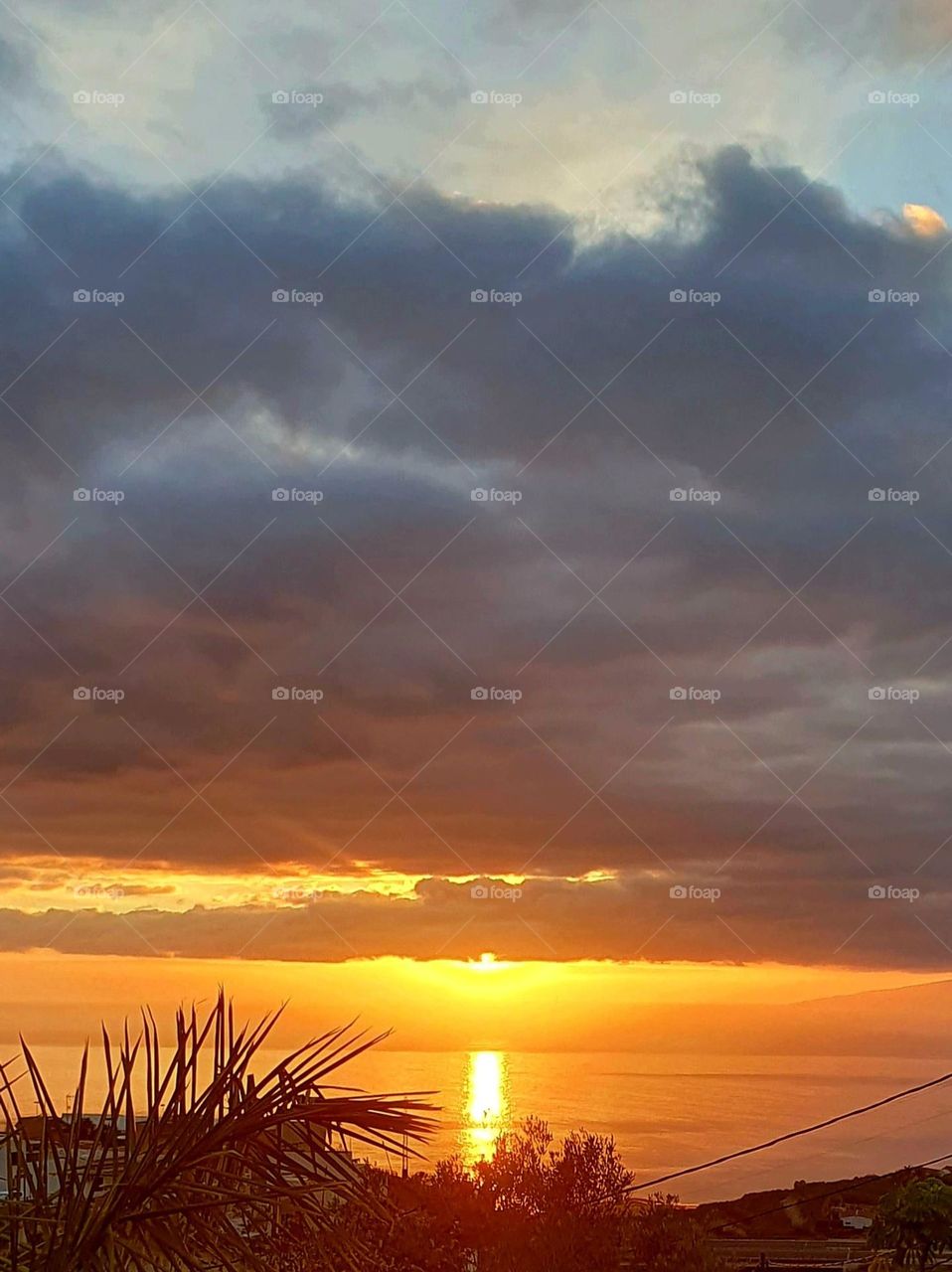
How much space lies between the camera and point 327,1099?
457 centimetres

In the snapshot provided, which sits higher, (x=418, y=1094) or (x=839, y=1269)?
(x=418, y=1094)

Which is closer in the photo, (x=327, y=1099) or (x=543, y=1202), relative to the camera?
(x=327, y=1099)

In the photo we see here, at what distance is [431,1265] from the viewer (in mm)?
19516

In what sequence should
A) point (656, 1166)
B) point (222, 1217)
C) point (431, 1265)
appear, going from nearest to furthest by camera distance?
point (222, 1217) < point (431, 1265) < point (656, 1166)

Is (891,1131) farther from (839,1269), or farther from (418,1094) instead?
(418,1094)

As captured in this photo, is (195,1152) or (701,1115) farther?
(701,1115)

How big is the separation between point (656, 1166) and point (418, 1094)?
31452mm

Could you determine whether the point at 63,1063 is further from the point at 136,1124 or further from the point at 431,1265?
the point at 431,1265

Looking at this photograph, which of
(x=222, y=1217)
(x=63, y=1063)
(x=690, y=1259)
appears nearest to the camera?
(x=222, y=1217)

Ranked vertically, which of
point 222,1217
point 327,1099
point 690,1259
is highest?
point 327,1099

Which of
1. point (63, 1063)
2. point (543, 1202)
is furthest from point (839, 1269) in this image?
point (63, 1063)

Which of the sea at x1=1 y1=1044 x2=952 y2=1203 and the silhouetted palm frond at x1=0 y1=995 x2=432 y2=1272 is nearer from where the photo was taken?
the silhouetted palm frond at x1=0 y1=995 x2=432 y2=1272

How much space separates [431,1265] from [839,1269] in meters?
28.7

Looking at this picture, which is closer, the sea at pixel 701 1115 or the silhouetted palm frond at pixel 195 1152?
the silhouetted palm frond at pixel 195 1152
